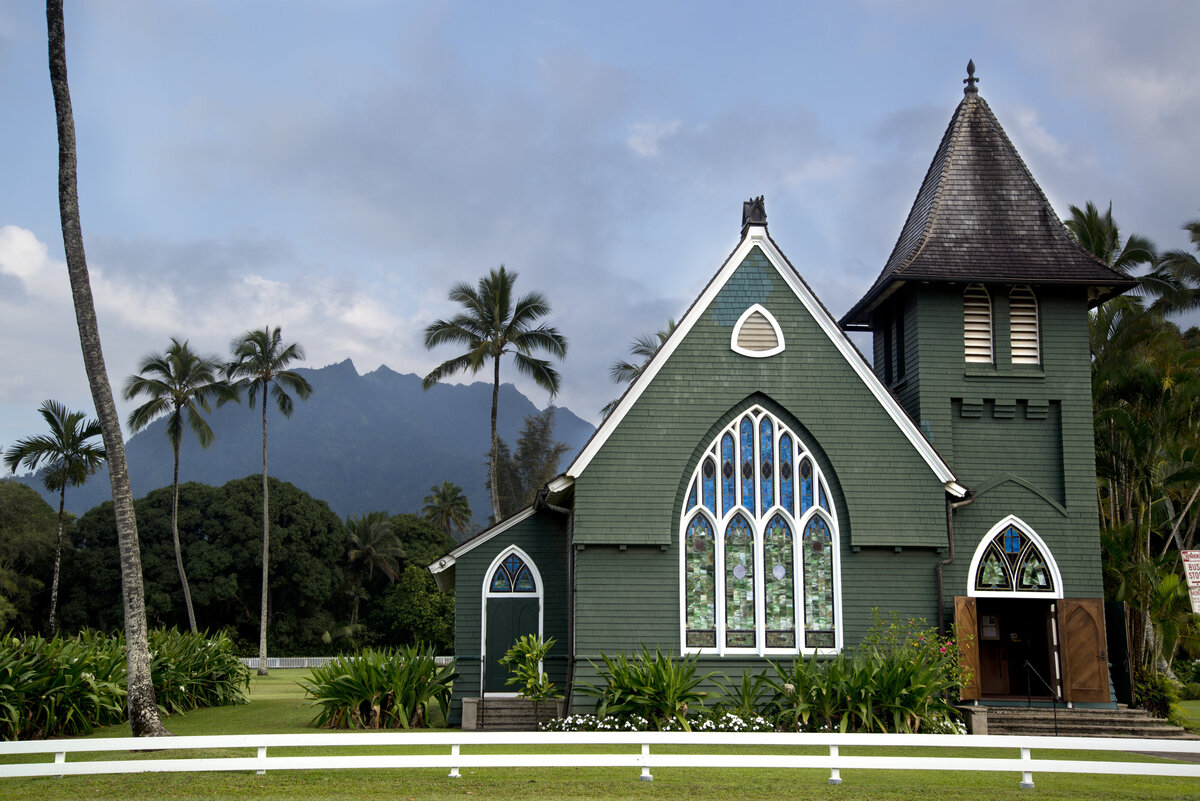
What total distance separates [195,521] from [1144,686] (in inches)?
1988

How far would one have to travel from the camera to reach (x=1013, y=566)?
19703 mm

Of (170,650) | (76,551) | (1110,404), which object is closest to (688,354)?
(170,650)

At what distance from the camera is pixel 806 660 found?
1822 cm

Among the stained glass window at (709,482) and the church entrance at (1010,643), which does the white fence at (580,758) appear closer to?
the stained glass window at (709,482)

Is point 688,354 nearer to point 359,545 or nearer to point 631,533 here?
point 631,533

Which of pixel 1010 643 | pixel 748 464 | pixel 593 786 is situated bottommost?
pixel 593 786

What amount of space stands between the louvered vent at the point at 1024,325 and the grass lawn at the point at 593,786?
31.3 ft

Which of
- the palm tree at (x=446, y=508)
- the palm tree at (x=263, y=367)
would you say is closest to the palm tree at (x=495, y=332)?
the palm tree at (x=263, y=367)

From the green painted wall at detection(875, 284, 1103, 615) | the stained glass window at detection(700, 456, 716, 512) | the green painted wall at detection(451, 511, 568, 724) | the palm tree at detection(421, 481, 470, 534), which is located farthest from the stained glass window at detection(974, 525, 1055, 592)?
the palm tree at detection(421, 481, 470, 534)

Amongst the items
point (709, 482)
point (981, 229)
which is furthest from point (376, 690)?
point (981, 229)

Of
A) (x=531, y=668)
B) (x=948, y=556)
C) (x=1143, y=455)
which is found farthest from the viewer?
(x=1143, y=455)

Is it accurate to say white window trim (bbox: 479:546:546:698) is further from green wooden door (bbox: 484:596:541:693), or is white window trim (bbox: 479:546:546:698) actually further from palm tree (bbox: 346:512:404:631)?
palm tree (bbox: 346:512:404:631)

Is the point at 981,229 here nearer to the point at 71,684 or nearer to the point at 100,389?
the point at 100,389

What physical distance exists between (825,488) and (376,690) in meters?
8.69
